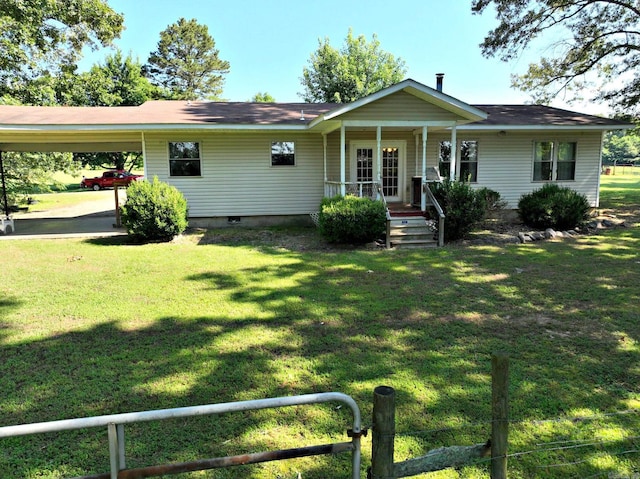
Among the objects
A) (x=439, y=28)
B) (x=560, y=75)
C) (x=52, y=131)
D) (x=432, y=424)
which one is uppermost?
(x=439, y=28)

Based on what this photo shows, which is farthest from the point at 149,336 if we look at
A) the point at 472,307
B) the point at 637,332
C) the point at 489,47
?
the point at 489,47

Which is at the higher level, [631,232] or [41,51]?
[41,51]

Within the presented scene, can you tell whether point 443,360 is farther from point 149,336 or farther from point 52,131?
point 52,131

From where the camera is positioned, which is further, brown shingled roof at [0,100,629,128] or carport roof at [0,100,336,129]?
brown shingled roof at [0,100,629,128]

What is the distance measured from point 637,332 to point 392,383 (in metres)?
3.14

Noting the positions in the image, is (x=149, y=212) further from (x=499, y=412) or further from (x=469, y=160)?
(x=469, y=160)

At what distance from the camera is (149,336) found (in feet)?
15.8

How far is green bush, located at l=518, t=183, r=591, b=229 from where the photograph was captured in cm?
1156

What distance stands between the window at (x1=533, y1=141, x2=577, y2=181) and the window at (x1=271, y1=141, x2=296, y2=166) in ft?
27.7

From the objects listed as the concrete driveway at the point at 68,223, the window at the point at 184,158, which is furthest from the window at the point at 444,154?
the concrete driveway at the point at 68,223

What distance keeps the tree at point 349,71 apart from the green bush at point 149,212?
3057 cm

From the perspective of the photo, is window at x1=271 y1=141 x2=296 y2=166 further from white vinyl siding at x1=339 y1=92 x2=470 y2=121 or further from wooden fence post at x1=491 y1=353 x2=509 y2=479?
wooden fence post at x1=491 y1=353 x2=509 y2=479

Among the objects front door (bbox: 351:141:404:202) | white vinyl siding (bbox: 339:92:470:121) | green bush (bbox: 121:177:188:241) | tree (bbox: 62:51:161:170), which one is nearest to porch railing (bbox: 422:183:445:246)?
white vinyl siding (bbox: 339:92:470:121)

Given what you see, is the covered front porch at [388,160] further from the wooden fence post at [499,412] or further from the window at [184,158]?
the wooden fence post at [499,412]
